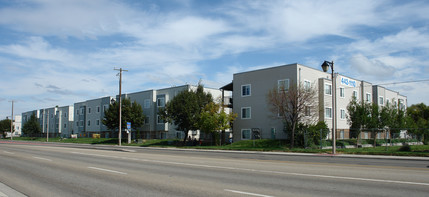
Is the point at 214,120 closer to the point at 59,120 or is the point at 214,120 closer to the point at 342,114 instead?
the point at 342,114

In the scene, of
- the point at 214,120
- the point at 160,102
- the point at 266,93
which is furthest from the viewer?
the point at 160,102

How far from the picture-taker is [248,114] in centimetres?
4519

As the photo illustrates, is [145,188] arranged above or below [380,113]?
below

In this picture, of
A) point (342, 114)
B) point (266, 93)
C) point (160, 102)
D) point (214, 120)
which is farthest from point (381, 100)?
point (160, 102)

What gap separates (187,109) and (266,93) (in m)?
10.6

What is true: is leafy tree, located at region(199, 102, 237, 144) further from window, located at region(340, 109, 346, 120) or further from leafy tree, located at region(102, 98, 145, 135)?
leafy tree, located at region(102, 98, 145, 135)

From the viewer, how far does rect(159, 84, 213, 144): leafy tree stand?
45781mm

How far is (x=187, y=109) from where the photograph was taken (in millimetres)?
45688

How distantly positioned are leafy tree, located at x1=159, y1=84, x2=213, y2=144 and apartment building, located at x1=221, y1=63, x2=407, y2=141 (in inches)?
181

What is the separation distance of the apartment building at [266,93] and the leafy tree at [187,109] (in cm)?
460

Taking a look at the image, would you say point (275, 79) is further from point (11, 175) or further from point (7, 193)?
point (7, 193)

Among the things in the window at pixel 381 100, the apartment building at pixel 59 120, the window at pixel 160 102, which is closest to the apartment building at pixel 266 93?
the window at pixel 381 100

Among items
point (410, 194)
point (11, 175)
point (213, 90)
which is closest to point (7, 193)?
point (11, 175)

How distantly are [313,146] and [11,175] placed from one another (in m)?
28.4
